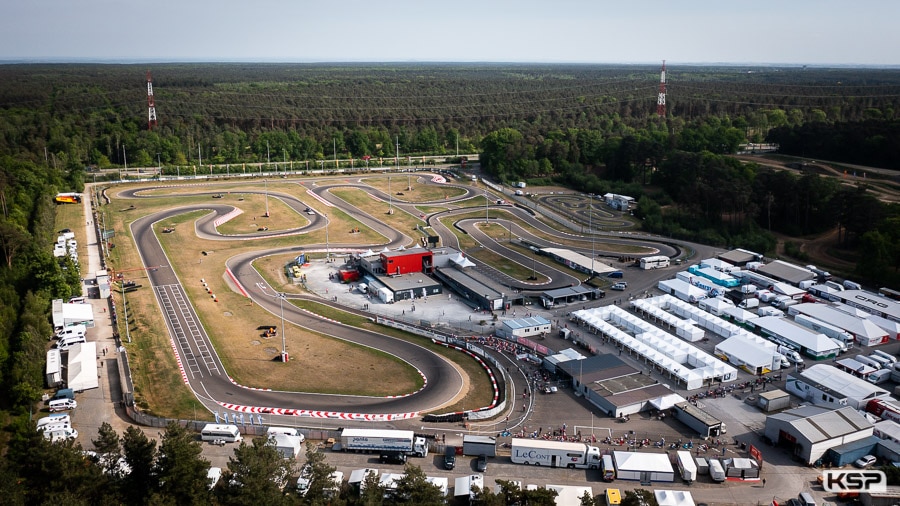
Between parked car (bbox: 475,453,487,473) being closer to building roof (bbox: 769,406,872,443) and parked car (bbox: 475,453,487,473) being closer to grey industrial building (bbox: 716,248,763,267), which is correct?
building roof (bbox: 769,406,872,443)

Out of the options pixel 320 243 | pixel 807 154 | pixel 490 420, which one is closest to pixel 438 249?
pixel 320 243

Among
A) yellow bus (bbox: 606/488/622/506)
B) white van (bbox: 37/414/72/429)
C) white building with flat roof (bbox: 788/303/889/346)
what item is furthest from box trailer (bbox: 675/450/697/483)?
white van (bbox: 37/414/72/429)

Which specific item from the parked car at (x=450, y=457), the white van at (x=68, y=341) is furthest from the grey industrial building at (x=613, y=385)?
the white van at (x=68, y=341)

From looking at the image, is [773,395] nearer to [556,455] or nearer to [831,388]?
[831,388]

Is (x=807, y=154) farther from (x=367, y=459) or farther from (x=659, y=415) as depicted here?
(x=367, y=459)

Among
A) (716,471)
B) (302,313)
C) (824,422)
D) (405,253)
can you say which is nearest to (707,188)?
(405,253)

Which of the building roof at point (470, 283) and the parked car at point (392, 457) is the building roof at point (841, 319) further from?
the parked car at point (392, 457)
